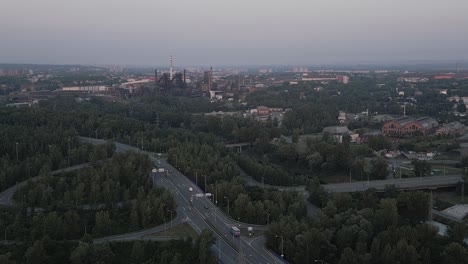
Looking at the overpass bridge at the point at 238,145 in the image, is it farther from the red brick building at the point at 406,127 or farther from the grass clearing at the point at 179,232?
the grass clearing at the point at 179,232

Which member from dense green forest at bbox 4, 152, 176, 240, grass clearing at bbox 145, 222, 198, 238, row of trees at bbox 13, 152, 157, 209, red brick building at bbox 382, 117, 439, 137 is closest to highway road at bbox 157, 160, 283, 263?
grass clearing at bbox 145, 222, 198, 238

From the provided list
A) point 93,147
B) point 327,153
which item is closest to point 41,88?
point 93,147

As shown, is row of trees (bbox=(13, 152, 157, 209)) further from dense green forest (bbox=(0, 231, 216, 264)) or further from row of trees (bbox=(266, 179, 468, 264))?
row of trees (bbox=(266, 179, 468, 264))

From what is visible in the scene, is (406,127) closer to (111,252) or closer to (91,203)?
(91,203)

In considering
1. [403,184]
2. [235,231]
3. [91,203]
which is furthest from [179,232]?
[403,184]

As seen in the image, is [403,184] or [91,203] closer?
[91,203]

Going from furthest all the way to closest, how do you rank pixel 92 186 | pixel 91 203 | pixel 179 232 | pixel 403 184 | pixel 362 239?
pixel 403 184 < pixel 92 186 < pixel 91 203 < pixel 179 232 < pixel 362 239

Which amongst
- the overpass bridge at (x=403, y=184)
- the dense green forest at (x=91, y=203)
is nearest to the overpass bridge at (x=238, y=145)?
the overpass bridge at (x=403, y=184)

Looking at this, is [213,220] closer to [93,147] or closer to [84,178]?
[84,178]

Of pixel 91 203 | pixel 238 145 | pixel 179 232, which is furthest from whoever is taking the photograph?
pixel 238 145
